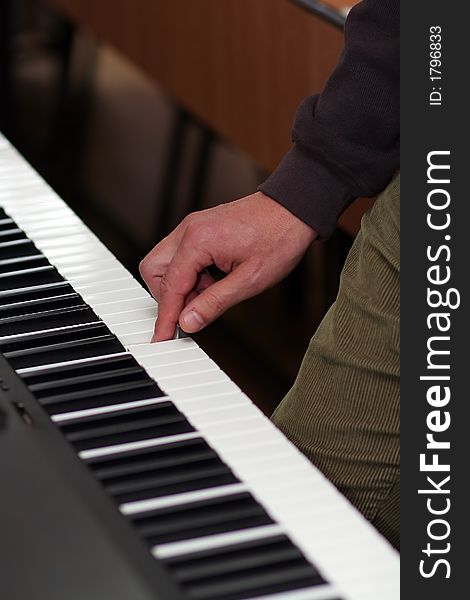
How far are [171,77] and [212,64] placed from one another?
188 mm

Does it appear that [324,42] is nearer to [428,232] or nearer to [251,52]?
[251,52]

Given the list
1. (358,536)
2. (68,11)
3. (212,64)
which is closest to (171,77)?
(212,64)

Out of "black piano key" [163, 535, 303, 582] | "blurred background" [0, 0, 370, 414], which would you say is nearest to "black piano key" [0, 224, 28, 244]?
"black piano key" [163, 535, 303, 582]

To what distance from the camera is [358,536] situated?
2.93ft

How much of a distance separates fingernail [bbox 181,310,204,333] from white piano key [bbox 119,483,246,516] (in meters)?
0.26

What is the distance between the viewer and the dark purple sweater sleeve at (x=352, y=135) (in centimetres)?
126

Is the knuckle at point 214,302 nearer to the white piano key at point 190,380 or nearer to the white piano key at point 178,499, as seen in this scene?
the white piano key at point 190,380

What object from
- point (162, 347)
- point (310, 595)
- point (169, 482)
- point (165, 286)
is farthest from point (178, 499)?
point (165, 286)

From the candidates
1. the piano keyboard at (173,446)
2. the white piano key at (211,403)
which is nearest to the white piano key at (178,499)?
the piano keyboard at (173,446)

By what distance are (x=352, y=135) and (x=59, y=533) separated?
1.80 ft

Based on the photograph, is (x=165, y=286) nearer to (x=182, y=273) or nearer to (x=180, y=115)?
(x=182, y=273)

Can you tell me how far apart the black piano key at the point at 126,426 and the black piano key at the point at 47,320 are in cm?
17

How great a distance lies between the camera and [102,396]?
105cm

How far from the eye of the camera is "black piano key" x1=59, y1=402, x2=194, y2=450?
99cm
